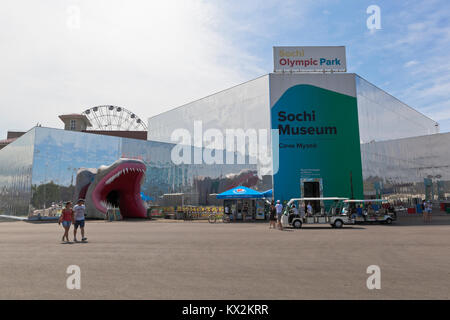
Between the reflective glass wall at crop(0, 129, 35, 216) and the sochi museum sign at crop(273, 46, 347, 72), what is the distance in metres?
20.8

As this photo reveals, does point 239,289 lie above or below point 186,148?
below

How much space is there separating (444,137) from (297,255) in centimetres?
3677

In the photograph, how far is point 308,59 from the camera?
2480 centimetres

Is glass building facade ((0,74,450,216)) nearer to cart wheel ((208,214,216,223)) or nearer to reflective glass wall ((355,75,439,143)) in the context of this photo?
reflective glass wall ((355,75,439,143))

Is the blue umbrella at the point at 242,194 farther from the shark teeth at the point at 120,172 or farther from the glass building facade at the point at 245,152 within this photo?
the shark teeth at the point at 120,172

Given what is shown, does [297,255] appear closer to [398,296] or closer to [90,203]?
[398,296]

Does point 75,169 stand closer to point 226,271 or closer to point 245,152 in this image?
point 245,152

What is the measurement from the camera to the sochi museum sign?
24688mm

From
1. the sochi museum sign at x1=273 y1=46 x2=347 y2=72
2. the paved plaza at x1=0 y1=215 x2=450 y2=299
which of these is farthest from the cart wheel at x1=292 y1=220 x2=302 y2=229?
the sochi museum sign at x1=273 y1=46 x2=347 y2=72

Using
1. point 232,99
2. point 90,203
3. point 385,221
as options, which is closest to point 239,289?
point 385,221

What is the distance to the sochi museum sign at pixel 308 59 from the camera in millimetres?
24688

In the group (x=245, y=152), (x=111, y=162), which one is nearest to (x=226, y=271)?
(x=111, y=162)

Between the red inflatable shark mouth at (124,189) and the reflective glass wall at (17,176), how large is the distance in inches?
235

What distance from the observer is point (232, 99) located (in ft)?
107
